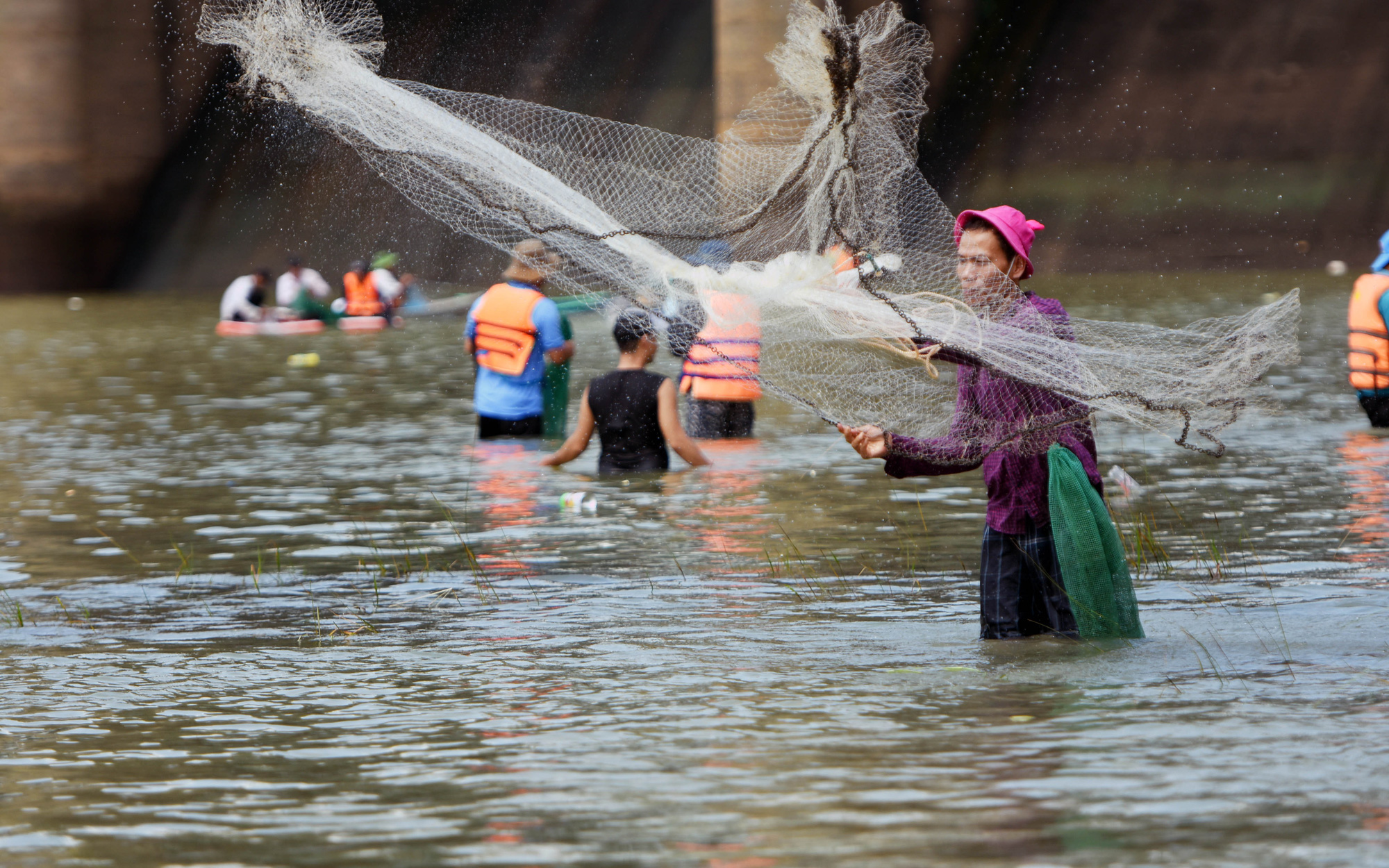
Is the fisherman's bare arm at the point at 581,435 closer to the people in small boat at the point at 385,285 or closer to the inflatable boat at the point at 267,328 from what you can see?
the inflatable boat at the point at 267,328

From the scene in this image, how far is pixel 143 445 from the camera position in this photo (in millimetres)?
14961

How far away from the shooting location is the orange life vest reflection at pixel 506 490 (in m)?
9.32

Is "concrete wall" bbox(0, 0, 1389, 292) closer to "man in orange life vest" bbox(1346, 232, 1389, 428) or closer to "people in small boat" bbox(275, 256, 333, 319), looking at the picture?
"people in small boat" bbox(275, 256, 333, 319)

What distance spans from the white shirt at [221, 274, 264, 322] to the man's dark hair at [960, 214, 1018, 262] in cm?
2477

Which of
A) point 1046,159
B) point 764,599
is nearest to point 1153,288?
point 1046,159

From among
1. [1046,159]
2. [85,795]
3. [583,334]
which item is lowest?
[85,795]

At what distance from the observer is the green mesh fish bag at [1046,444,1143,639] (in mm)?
5895

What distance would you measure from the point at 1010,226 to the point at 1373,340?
7.79 m

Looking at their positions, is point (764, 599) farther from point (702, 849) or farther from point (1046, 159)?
point (1046, 159)

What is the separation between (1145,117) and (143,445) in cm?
3231

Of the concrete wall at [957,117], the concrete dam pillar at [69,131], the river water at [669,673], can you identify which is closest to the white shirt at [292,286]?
the concrete wall at [957,117]

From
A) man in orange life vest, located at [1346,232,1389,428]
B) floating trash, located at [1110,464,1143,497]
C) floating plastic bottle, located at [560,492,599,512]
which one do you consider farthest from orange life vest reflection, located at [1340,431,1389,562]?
floating plastic bottle, located at [560,492,599,512]

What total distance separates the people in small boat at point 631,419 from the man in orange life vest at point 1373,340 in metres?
4.65

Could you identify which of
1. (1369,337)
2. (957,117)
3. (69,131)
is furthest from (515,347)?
(69,131)
